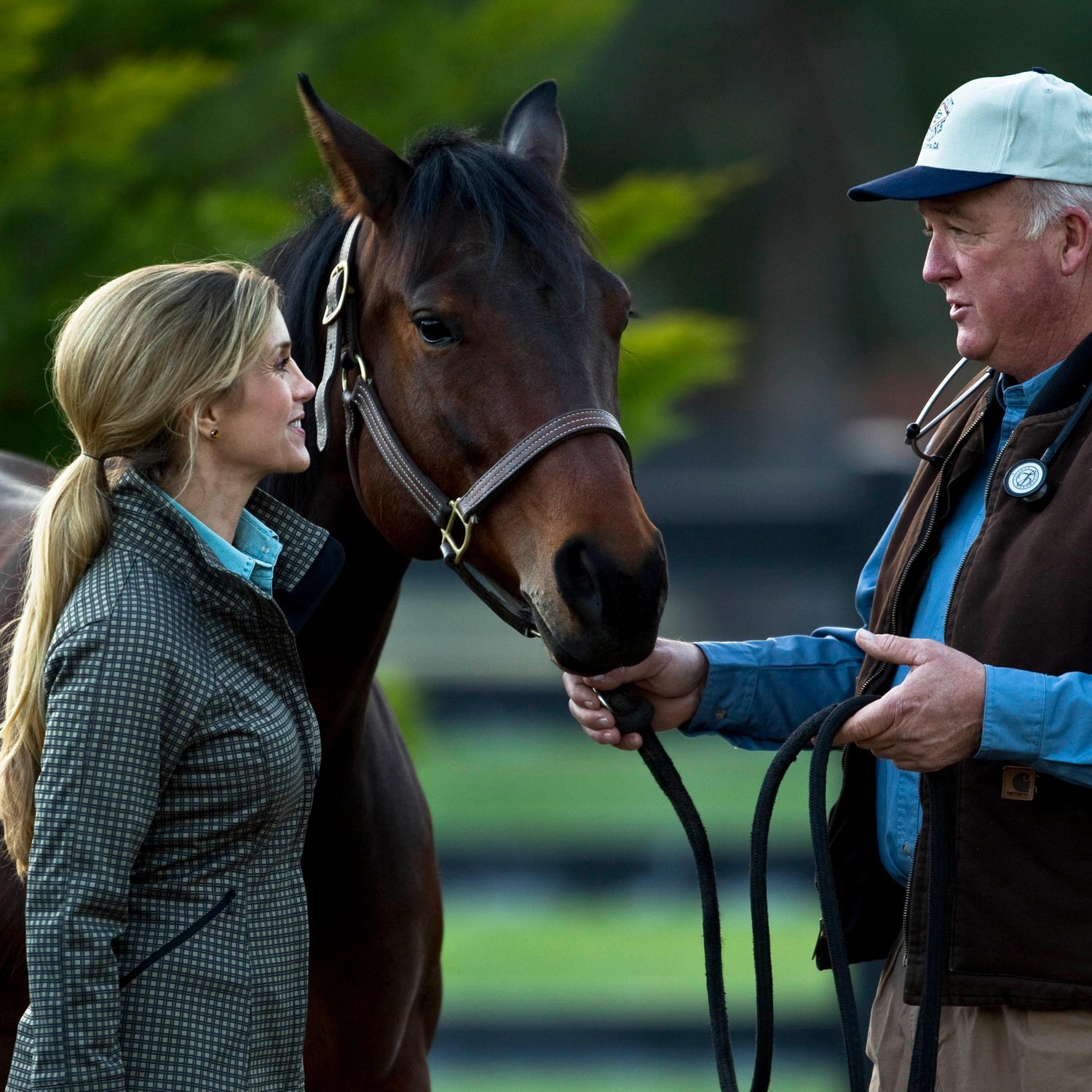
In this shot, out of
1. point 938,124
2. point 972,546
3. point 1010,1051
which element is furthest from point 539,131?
point 1010,1051

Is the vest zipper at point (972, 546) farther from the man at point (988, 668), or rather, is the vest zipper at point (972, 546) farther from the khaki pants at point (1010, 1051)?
the khaki pants at point (1010, 1051)

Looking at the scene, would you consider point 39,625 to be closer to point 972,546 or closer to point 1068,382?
point 972,546

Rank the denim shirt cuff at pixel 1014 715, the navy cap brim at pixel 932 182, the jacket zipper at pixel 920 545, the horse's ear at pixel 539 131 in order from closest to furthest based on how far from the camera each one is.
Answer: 1. the denim shirt cuff at pixel 1014 715
2. the navy cap brim at pixel 932 182
3. the jacket zipper at pixel 920 545
4. the horse's ear at pixel 539 131

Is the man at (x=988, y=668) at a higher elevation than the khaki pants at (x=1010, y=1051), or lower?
higher

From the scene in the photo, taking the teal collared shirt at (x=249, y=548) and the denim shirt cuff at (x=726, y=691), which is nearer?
the teal collared shirt at (x=249, y=548)

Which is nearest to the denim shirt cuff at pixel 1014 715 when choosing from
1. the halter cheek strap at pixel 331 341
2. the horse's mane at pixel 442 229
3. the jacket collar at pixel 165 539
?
the horse's mane at pixel 442 229

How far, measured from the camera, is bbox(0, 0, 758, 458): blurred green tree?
169 inches

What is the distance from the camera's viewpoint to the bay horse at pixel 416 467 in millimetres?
1927

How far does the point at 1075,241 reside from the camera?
2.04 m

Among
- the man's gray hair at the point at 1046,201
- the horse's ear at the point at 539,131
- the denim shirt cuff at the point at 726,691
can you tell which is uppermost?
the horse's ear at the point at 539,131

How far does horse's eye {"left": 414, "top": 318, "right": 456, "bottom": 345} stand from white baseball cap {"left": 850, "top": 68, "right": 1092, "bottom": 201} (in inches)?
25.3

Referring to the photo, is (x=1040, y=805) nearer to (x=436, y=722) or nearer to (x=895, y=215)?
(x=436, y=722)

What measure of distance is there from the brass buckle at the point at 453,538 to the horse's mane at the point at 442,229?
1.02ft

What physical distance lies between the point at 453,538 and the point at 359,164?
0.59m
